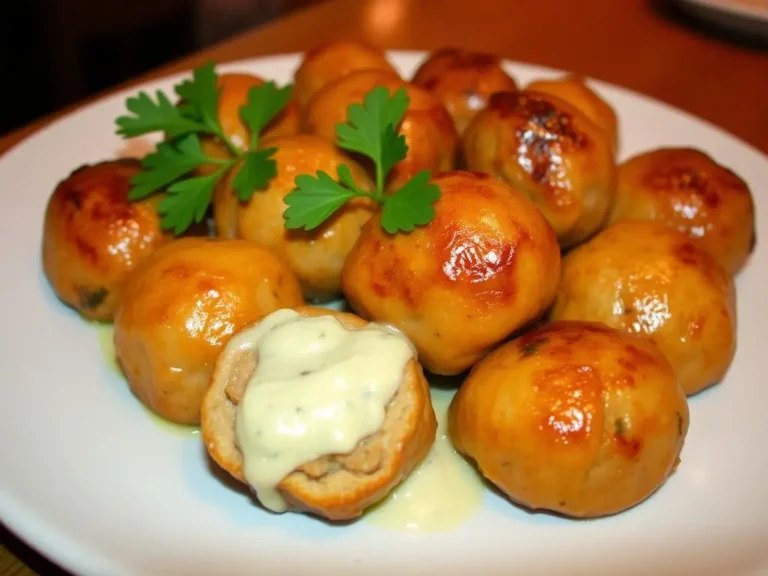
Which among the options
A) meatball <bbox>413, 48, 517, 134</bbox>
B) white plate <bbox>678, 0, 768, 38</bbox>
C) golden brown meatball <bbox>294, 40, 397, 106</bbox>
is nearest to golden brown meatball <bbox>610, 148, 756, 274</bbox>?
meatball <bbox>413, 48, 517, 134</bbox>

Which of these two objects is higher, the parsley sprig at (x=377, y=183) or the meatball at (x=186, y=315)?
the parsley sprig at (x=377, y=183)

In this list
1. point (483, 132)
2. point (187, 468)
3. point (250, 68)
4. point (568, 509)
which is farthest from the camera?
point (250, 68)

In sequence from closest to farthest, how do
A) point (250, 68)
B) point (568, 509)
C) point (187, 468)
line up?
point (568, 509) → point (187, 468) → point (250, 68)

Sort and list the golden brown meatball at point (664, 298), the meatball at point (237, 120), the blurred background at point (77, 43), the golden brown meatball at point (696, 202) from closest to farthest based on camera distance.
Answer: the golden brown meatball at point (664, 298) → the golden brown meatball at point (696, 202) → the meatball at point (237, 120) → the blurred background at point (77, 43)

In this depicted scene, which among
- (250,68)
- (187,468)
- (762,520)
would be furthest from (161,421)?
(250,68)

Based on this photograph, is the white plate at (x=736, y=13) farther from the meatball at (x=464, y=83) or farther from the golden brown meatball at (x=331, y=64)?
the golden brown meatball at (x=331, y=64)

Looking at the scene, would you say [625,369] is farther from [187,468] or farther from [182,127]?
[182,127]

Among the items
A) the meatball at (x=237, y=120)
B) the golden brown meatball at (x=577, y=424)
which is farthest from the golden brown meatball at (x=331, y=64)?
the golden brown meatball at (x=577, y=424)

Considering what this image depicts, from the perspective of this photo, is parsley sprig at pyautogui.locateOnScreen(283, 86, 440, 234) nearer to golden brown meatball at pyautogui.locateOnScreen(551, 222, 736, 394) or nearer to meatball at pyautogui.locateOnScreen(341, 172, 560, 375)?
meatball at pyautogui.locateOnScreen(341, 172, 560, 375)

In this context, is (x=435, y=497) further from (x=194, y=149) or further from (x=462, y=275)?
(x=194, y=149)
